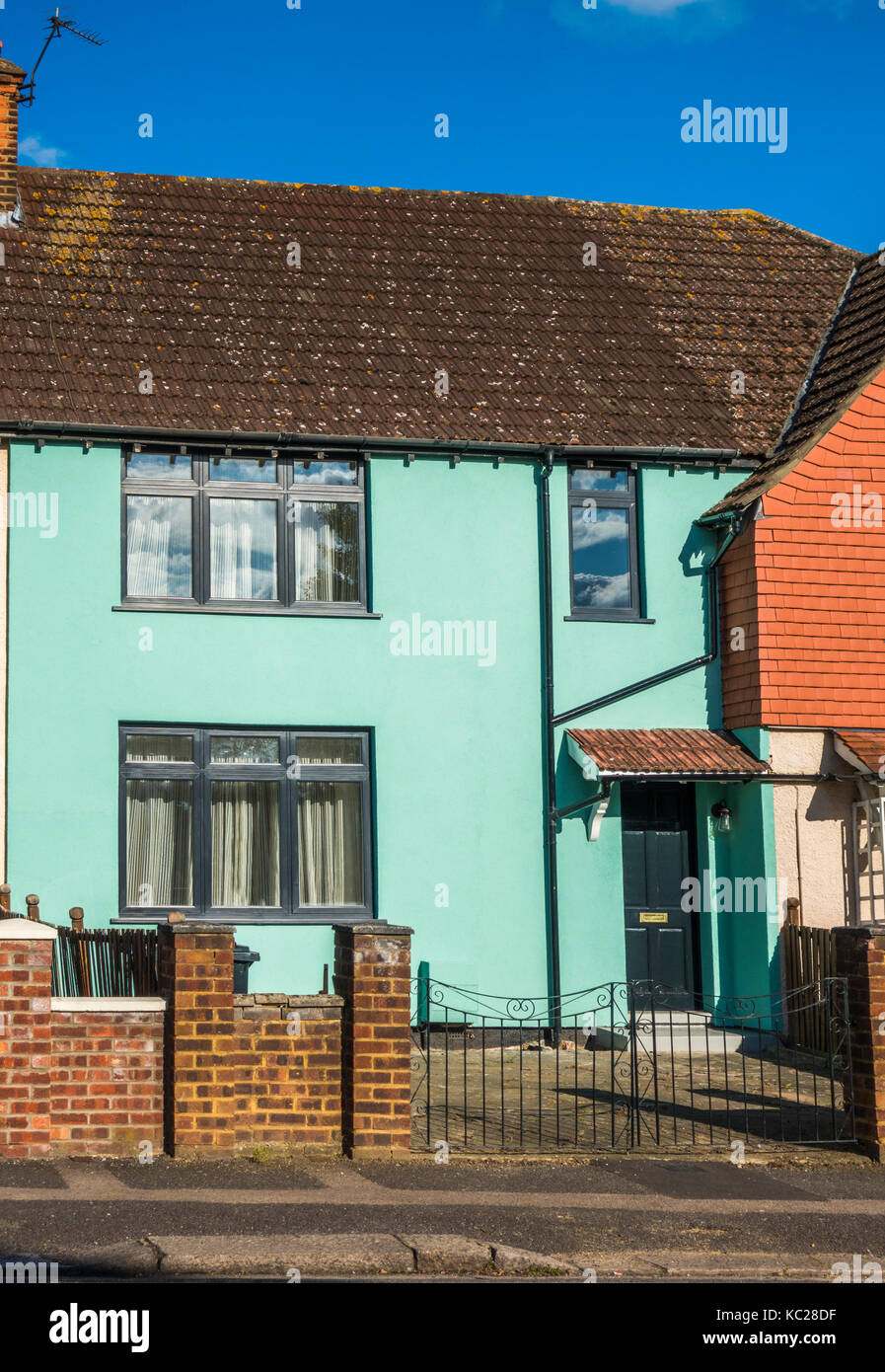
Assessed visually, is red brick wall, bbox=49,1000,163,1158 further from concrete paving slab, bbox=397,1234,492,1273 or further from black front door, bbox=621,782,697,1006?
black front door, bbox=621,782,697,1006

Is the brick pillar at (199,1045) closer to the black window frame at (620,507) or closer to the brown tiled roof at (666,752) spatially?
the brown tiled roof at (666,752)

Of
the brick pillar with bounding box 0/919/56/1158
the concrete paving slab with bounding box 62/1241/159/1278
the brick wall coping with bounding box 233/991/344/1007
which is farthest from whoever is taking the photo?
the brick wall coping with bounding box 233/991/344/1007

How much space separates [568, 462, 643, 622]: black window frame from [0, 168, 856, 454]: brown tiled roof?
0.42 meters

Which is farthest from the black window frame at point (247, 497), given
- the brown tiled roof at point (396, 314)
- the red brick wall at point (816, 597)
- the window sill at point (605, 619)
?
the red brick wall at point (816, 597)

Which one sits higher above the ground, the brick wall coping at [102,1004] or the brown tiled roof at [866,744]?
A: the brown tiled roof at [866,744]

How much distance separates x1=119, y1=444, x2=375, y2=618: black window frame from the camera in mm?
15477

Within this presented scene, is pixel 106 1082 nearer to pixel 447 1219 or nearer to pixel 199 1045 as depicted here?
pixel 199 1045

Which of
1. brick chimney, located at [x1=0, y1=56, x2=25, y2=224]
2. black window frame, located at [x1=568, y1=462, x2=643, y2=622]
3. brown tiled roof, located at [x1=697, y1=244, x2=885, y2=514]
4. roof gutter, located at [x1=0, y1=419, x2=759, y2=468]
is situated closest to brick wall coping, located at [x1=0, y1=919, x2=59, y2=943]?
roof gutter, located at [x1=0, y1=419, x2=759, y2=468]

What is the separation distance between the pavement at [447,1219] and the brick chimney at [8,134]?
11.4 m

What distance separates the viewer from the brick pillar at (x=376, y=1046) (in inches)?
382

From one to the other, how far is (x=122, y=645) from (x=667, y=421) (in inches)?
244

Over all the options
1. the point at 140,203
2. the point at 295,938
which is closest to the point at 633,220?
the point at 140,203

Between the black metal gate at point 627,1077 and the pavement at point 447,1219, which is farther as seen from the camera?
the black metal gate at point 627,1077

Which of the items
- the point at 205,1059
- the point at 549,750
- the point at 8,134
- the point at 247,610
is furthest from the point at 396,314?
the point at 205,1059
